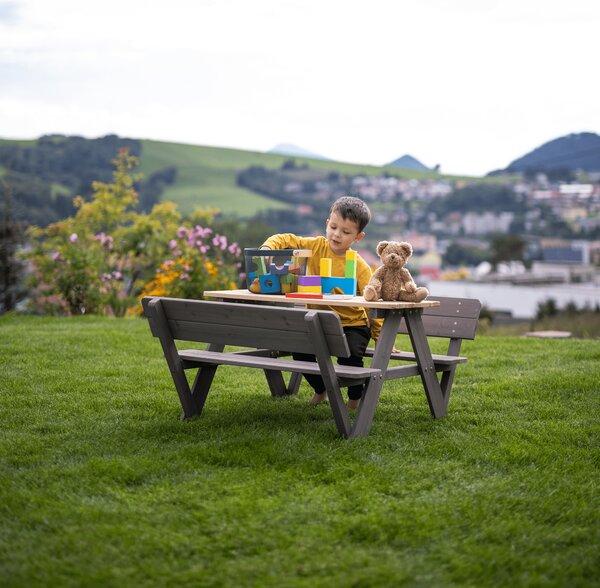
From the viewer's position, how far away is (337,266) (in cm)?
604

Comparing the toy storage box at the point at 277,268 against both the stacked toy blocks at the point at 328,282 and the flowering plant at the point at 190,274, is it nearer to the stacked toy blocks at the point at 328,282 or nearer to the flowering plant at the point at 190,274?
the stacked toy blocks at the point at 328,282

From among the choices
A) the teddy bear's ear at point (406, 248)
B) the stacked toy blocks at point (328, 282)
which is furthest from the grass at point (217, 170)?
the teddy bear's ear at point (406, 248)

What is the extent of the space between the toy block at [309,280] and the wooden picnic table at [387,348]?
144mm

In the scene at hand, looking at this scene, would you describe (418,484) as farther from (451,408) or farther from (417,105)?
(417,105)

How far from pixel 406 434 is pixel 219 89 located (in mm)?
62869

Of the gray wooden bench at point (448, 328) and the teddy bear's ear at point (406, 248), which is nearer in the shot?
the teddy bear's ear at point (406, 248)

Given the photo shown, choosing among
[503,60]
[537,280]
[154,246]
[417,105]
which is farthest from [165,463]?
[417,105]

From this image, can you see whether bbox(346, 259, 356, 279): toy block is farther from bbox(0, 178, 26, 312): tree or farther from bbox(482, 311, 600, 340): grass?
bbox(0, 178, 26, 312): tree

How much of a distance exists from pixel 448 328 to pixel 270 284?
4.41 ft

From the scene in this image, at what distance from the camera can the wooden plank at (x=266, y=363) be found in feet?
17.1

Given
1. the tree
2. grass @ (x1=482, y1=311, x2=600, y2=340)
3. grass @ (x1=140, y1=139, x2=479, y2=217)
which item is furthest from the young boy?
grass @ (x1=140, y1=139, x2=479, y2=217)

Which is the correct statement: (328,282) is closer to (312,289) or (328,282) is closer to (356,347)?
(312,289)

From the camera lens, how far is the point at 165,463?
15.4 ft

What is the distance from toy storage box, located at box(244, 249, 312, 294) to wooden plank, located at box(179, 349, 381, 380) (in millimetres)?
476
